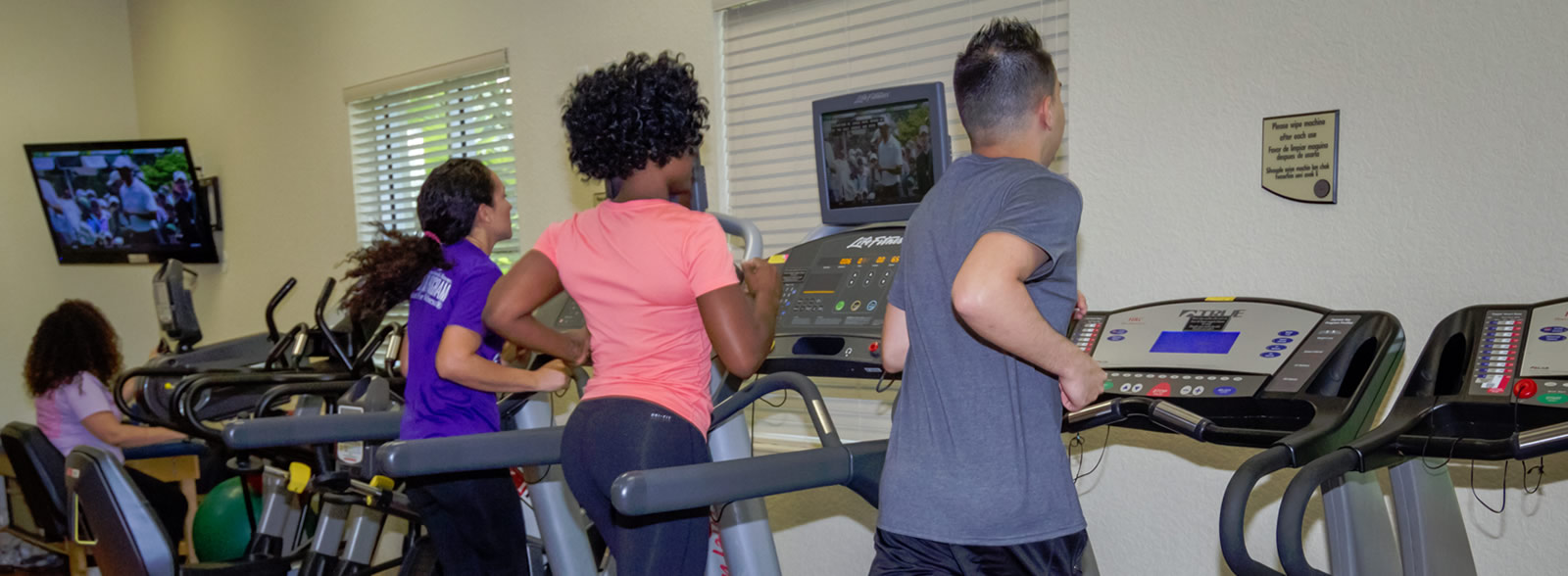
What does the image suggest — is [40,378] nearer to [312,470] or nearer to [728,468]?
[312,470]

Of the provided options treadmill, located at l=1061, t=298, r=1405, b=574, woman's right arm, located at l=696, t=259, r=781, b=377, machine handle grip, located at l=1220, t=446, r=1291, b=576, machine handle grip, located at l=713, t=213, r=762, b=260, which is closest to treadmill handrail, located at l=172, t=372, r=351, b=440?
machine handle grip, located at l=713, t=213, r=762, b=260

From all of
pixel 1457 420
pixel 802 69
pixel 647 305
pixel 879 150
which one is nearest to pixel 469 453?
pixel 647 305

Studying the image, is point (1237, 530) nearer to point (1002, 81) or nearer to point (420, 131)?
point (1002, 81)

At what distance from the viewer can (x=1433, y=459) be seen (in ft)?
5.70

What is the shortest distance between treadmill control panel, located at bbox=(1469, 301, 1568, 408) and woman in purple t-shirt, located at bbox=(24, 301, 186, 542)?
13.5 ft

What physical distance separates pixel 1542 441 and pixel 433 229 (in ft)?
6.72

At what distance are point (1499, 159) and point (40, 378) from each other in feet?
14.9

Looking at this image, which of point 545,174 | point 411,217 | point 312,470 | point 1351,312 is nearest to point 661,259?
point 1351,312

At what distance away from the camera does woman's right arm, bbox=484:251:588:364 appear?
1942 mm

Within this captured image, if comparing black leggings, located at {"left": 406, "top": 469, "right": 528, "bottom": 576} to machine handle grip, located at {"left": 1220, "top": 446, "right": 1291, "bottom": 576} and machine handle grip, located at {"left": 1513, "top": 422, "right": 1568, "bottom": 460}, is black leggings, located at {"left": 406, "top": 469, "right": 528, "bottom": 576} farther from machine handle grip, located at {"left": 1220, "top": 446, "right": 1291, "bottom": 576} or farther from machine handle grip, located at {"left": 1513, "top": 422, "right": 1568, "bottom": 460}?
machine handle grip, located at {"left": 1513, "top": 422, "right": 1568, "bottom": 460}

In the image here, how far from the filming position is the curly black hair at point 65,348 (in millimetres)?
4066

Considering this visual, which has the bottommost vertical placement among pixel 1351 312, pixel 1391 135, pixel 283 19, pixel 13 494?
pixel 13 494

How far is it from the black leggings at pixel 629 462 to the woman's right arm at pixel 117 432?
2.98m

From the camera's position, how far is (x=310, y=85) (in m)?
5.07
